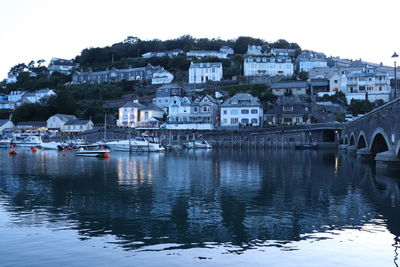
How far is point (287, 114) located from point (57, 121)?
68034mm

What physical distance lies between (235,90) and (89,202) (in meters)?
99.7

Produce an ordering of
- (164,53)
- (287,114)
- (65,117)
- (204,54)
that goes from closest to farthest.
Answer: (287,114)
(65,117)
(204,54)
(164,53)

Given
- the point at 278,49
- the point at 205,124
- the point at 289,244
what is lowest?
the point at 289,244

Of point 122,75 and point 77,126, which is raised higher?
point 122,75

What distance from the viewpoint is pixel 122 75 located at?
156750 millimetres

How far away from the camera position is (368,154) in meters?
52.4

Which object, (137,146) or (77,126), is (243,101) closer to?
(137,146)

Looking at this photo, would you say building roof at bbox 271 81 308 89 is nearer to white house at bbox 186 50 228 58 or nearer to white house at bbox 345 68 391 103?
white house at bbox 345 68 391 103

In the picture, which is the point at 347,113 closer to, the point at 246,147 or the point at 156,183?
the point at 246,147

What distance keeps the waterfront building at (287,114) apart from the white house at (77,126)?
50949mm

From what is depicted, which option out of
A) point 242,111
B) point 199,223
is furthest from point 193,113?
point 199,223

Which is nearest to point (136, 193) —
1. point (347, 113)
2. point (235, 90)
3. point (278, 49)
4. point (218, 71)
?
point (347, 113)

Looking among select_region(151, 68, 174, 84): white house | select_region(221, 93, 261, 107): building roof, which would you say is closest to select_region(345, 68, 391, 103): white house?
select_region(221, 93, 261, 107): building roof

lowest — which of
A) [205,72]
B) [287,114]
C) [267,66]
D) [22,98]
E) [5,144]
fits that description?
[5,144]
